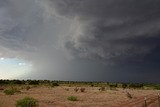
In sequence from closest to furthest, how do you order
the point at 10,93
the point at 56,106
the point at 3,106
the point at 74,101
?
the point at 3,106 < the point at 56,106 < the point at 74,101 < the point at 10,93

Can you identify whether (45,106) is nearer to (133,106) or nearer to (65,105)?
(65,105)

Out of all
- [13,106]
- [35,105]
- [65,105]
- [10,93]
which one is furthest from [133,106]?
[10,93]

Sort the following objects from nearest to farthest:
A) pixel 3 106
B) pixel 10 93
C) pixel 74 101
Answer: pixel 3 106, pixel 74 101, pixel 10 93

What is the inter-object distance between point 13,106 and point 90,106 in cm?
991

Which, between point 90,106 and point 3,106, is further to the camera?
point 90,106

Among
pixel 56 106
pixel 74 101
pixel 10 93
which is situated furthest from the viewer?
pixel 10 93

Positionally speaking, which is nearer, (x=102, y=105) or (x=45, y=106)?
(x=45, y=106)

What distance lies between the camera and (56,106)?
121ft

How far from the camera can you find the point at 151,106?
35.3 meters

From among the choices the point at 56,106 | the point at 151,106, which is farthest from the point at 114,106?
the point at 56,106

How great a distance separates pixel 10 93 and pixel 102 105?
64.9ft

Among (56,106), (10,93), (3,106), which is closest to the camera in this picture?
(3,106)

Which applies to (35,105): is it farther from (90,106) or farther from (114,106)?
(114,106)

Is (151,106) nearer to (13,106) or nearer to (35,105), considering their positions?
(35,105)
